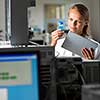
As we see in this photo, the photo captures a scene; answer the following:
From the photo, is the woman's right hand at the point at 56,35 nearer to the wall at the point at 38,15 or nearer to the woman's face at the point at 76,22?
the woman's face at the point at 76,22

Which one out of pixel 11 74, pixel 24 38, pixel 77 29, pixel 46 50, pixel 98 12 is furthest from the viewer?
pixel 98 12

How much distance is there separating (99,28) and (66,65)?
616 centimetres

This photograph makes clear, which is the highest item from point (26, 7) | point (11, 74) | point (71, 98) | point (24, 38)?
point (26, 7)

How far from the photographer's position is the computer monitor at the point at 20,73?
92 centimetres

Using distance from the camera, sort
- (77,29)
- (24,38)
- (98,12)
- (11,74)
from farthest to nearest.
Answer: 1. (98,12)
2. (77,29)
3. (24,38)
4. (11,74)

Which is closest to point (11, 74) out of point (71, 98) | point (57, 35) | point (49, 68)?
point (49, 68)

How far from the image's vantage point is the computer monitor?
924 millimetres

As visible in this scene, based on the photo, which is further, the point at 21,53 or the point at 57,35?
the point at 57,35

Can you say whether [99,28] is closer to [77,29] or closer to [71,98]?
[77,29]

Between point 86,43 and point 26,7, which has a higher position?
point 26,7

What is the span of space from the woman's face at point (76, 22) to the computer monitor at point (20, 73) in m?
1.05

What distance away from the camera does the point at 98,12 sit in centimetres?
702

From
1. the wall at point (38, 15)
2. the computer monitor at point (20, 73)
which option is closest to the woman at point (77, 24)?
the computer monitor at point (20, 73)

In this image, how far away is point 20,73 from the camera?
0.93 meters
